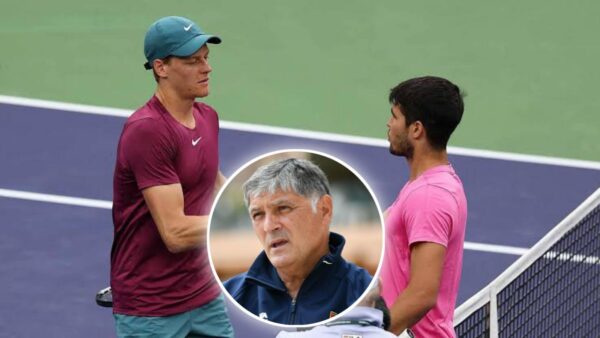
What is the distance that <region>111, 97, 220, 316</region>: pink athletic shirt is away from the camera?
21.2ft

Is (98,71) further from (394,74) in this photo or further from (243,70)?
(394,74)

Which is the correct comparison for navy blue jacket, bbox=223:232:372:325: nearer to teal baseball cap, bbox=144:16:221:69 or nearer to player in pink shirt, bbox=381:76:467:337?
player in pink shirt, bbox=381:76:467:337

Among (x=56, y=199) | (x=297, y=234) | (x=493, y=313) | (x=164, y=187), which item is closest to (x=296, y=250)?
(x=297, y=234)

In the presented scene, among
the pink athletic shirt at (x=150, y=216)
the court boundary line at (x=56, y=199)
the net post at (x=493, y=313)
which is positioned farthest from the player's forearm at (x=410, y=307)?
the court boundary line at (x=56, y=199)

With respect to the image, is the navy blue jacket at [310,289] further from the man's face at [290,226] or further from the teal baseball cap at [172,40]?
the teal baseball cap at [172,40]

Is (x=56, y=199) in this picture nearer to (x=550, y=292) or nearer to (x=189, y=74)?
(x=550, y=292)

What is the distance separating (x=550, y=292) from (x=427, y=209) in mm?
2246

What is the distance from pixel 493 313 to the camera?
663 centimetres

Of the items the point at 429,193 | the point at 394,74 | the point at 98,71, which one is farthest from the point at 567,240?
the point at 98,71

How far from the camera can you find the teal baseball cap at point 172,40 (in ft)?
21.3

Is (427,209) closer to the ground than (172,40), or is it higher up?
closer to the ground

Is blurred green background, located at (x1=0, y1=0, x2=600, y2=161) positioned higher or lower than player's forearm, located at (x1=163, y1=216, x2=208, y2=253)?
higher

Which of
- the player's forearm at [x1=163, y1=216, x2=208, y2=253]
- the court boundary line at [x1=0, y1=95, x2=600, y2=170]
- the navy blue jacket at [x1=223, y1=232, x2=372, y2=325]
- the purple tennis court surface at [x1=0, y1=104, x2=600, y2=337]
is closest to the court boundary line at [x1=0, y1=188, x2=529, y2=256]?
the purple tennis court surface at [x1=0, y1=104, x2=600, y2=337]

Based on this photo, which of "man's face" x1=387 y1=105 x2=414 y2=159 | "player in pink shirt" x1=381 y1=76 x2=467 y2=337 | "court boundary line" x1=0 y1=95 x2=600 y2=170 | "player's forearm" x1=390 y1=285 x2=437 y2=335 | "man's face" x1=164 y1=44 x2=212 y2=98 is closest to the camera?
"player's forearm" x1=390 y1=285 x2=437 y2=335
